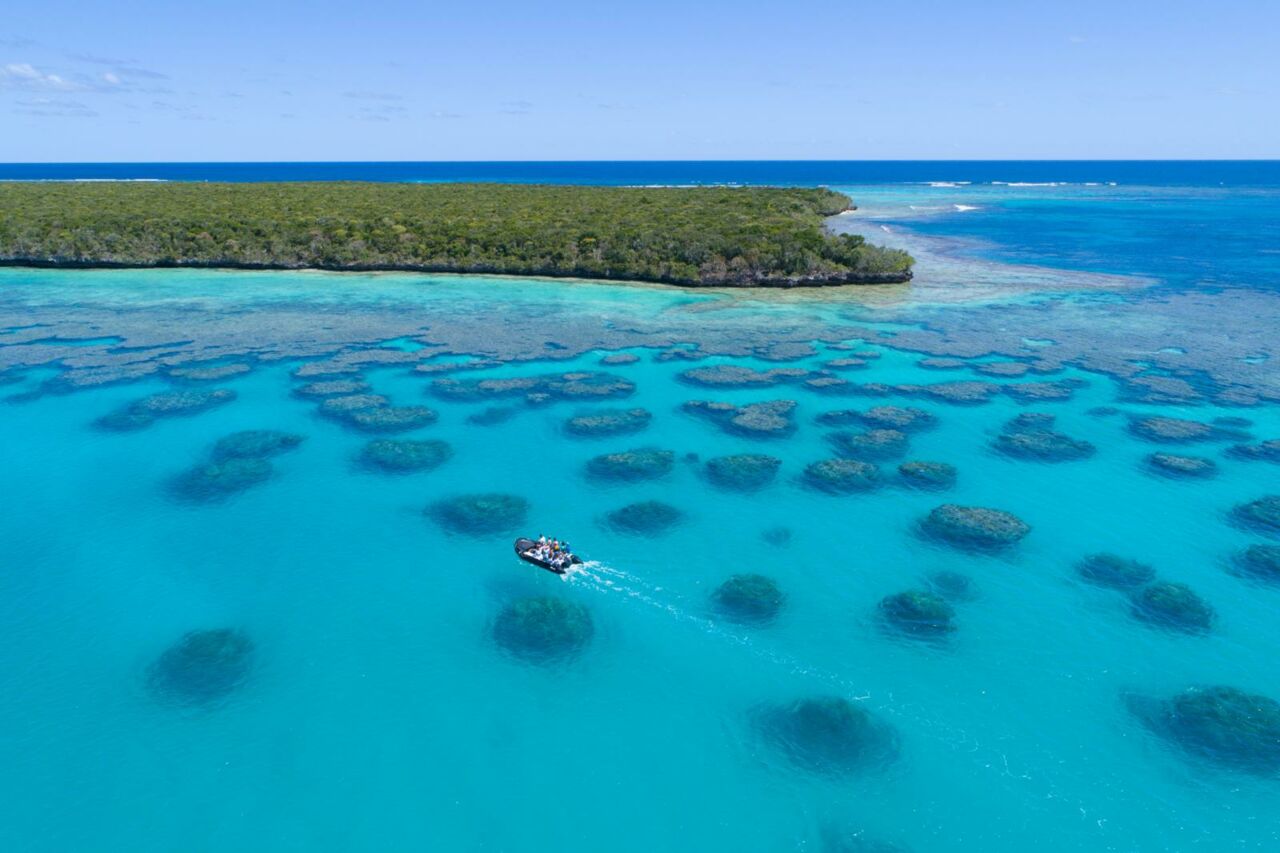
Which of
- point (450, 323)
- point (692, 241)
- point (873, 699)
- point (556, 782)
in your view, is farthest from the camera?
point (692, 241)

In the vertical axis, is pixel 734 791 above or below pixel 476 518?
below

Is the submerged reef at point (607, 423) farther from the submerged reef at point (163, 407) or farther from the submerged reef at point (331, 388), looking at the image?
the submerged reef at point (163, 407)

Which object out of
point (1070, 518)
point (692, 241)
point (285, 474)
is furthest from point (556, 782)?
point (692, 241)

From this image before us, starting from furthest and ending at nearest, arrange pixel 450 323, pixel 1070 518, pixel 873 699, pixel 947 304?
pixel 947 304 → pixel 450 323 → pixel 1070 518 → pixel 873 699

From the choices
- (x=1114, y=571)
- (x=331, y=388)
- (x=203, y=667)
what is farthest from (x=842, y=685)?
(x=331, y=388)

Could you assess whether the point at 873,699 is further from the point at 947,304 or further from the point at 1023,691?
the point at 947,304

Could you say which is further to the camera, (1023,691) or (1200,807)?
(1023,691)

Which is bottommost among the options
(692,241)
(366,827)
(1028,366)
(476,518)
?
(366,827)
